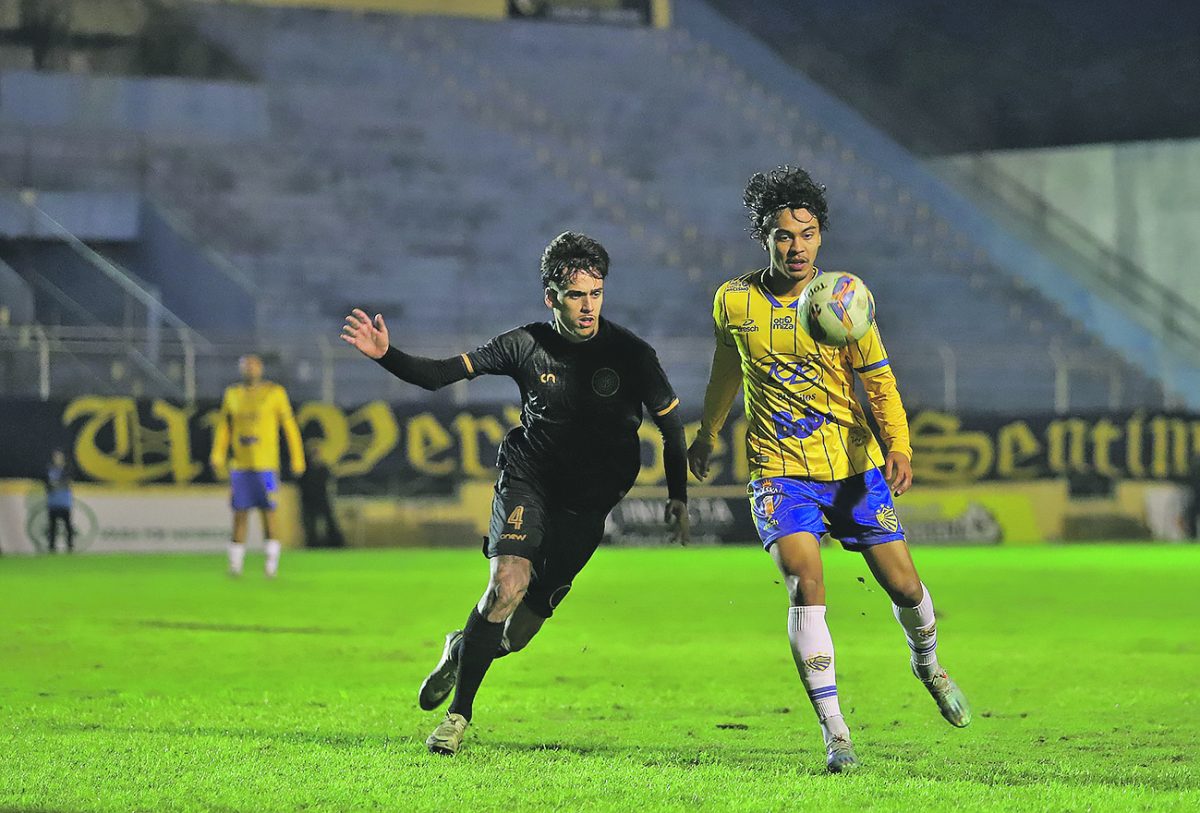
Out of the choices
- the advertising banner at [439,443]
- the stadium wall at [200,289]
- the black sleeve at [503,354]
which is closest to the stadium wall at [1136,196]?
the advertising banner at [439,443]

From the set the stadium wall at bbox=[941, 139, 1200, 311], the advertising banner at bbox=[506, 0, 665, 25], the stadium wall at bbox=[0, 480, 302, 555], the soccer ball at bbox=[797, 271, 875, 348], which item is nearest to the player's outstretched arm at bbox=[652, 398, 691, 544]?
the soccer ball at bbox=[797, 271, 875, 348]

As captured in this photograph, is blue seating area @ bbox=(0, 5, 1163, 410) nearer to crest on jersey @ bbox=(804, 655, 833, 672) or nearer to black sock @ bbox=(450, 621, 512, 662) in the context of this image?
black sock @ bbox=(450, 621, 512, 662)

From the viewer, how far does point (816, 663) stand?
6.72 metres

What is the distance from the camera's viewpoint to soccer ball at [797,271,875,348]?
22.0ft

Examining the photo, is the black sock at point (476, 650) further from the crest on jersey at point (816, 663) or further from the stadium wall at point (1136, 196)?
the stadium wall at point (1136, 196)

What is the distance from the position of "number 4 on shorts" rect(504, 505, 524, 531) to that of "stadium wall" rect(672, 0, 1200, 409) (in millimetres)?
27642

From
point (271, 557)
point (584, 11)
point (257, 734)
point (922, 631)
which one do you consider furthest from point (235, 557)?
point (584, 11)

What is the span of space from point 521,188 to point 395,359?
90.7 feet

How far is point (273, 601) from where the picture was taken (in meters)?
15.1

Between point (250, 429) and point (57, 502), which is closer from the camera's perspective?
point (250, 429)

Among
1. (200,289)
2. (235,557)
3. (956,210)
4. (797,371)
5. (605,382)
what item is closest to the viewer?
(797,371)

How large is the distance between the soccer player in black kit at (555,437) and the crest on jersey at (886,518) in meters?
0.82

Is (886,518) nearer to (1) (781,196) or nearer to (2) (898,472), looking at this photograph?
(2) (898,472)

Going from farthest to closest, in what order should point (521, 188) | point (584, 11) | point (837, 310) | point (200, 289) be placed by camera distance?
point (584, 11) → point (521, 188) → point (200, 289) → point (837, 310)
